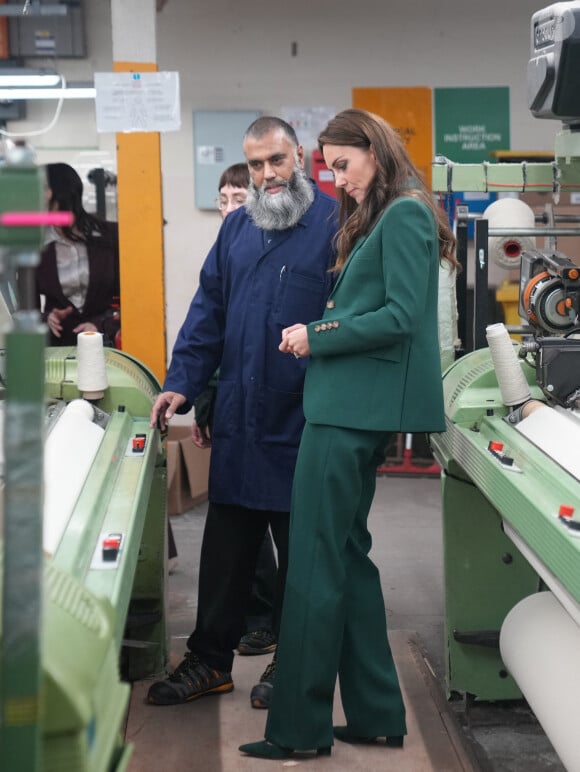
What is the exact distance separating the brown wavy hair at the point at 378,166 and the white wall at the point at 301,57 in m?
4.24

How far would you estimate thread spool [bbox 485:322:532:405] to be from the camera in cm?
271

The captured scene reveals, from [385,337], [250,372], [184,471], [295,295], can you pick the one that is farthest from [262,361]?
[184,471]

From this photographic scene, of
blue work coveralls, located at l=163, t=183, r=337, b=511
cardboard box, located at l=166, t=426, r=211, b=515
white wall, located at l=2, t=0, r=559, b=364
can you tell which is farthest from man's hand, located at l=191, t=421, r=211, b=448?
white wall, located at l=2, t=0, r=559, b=364

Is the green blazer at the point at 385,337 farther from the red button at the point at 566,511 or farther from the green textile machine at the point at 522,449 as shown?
the red button at the point at 566,511

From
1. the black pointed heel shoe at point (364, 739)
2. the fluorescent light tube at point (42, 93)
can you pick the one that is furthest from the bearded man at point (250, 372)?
the fluorescent light tube at point (42, 93)

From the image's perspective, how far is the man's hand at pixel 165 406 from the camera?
284cm

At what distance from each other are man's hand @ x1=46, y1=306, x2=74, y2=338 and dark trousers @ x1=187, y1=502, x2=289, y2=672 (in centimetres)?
163

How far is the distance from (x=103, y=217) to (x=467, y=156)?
94.2 inches

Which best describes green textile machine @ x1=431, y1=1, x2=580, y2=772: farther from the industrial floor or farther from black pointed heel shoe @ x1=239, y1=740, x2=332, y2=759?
black pointed heel shoe @ x1=239, y1=740, x2=332, y2=759

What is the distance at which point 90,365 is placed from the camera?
9.36 ft

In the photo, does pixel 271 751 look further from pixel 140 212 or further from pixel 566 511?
pixel 140 212

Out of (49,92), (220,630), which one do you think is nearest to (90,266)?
(49,92)

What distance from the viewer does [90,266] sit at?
14.5 ft

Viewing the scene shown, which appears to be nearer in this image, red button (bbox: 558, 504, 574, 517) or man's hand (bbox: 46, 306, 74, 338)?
red button (bbox: 558, 504, 574, 517)
